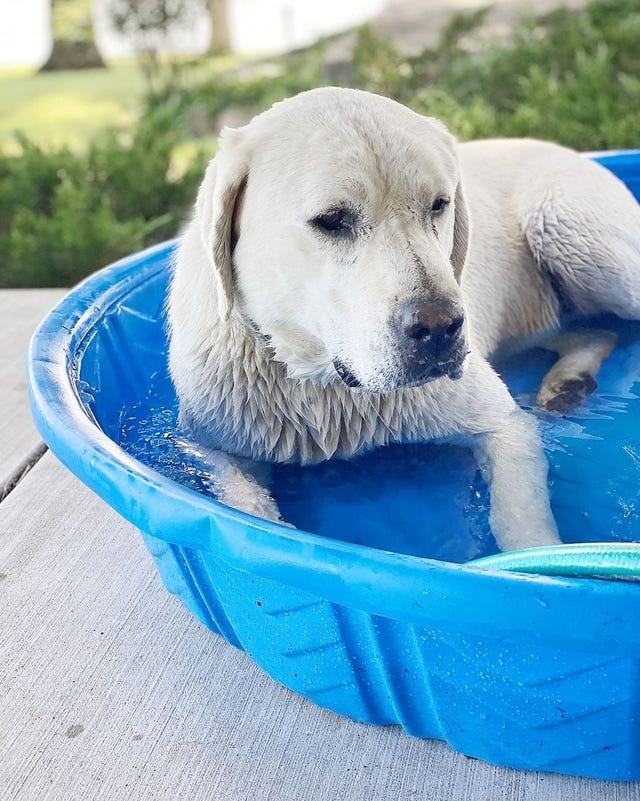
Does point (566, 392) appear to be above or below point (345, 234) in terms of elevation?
below

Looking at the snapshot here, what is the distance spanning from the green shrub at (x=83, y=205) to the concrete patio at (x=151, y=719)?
299 cm

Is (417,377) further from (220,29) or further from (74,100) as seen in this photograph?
(220,29)

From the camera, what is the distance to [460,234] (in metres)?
2.87

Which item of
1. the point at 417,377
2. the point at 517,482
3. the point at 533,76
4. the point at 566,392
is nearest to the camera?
the point at 417,377

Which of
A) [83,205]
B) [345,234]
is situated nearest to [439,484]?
[345,234]

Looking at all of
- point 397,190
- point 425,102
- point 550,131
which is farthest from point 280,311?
point 425,102

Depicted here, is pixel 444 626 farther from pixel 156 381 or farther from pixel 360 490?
pixel 156 381

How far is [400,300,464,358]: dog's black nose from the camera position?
87.9 inches

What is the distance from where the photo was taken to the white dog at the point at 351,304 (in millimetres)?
2354

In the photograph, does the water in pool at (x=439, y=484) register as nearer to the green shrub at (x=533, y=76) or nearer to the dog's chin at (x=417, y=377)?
the dog's chin at (x=417, y=377)

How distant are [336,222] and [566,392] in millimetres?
1184

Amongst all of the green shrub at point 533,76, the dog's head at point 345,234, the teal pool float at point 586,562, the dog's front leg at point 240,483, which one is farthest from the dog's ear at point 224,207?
the green shrub at point 533,76

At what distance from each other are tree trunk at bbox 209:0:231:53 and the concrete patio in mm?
9533

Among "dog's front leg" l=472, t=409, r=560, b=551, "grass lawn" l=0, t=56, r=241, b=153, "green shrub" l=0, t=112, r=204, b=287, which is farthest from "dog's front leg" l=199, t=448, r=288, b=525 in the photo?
"grass lawn" l=0, t=56, r=241, b=153
